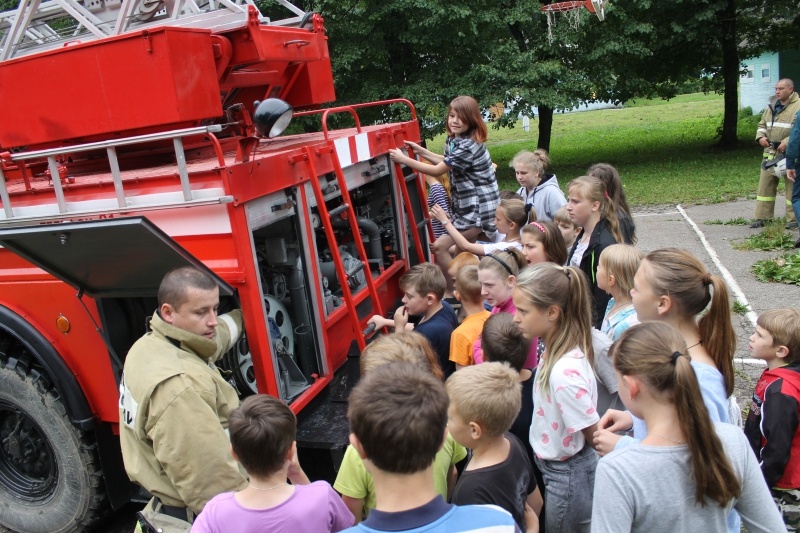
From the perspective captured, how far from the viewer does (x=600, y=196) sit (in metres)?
4.38

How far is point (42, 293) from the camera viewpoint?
3695mm

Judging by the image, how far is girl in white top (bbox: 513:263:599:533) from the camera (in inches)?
109

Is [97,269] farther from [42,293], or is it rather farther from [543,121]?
[543,121]

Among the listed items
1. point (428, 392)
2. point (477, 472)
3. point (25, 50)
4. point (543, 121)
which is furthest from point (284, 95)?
point (543, 121)

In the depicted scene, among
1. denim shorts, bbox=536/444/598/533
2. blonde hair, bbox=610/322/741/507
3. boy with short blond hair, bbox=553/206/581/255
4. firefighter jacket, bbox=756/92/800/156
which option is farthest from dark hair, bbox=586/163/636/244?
firefighter jacket, bbox=756/92/800/156

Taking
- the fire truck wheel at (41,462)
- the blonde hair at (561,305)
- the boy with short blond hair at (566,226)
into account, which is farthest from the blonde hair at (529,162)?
the fire truck wheel at (41,462)

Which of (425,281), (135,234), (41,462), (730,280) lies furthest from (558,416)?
(730,280)

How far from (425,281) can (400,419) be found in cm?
238

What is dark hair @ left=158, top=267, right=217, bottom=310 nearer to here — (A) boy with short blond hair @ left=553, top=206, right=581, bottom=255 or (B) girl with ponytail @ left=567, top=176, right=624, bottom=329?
(B) girl with ponytail @ left=567, top=176, right=624, bottom=329

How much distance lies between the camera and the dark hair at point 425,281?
4.03 m

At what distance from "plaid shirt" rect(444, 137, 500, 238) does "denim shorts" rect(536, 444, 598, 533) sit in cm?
286

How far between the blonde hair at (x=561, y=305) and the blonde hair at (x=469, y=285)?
95 centimetres

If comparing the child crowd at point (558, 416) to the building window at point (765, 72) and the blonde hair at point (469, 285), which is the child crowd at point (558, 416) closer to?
the blonde hair at point (469, 285)

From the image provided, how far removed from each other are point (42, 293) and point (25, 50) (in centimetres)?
215
